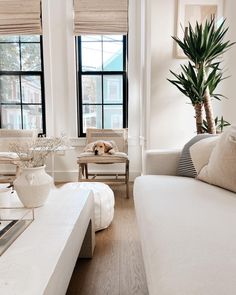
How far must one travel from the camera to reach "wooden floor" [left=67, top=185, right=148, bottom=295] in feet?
4.57

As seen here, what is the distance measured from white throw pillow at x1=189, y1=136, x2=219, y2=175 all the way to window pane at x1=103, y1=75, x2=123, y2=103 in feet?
7.26

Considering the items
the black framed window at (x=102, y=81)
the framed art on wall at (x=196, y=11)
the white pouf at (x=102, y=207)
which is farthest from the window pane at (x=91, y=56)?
the white pouf at (x=102, y=207)

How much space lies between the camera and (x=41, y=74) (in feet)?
12.7

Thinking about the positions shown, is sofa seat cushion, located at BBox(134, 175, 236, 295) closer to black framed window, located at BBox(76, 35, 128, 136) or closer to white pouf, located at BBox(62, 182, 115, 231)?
white pouf, located at BBox(62, 182, 115, 231)

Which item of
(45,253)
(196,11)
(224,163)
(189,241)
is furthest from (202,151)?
(196,11)

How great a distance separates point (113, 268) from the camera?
1586 mm

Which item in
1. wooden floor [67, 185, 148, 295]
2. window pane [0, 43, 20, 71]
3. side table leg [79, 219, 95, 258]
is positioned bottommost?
wooden floor [67, 185, 148, 295]

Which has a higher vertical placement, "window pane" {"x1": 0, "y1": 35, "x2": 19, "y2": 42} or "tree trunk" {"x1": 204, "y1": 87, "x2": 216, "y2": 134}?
"window pane" {"x1": 0, "y1": 35, "x2": 19, "y2": 42}

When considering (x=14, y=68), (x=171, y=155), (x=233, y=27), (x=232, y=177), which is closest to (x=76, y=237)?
(x=232, y=177)

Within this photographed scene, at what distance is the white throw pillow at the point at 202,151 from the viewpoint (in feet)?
5.81

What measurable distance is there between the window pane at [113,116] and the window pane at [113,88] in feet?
0.36

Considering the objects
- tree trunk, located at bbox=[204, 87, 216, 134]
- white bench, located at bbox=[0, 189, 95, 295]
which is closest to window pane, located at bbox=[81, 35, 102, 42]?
tree trunk, located at bbox=[204, 87, 216, 134]

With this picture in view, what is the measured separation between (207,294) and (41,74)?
149 inches

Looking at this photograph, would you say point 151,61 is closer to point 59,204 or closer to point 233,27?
point 233,27
